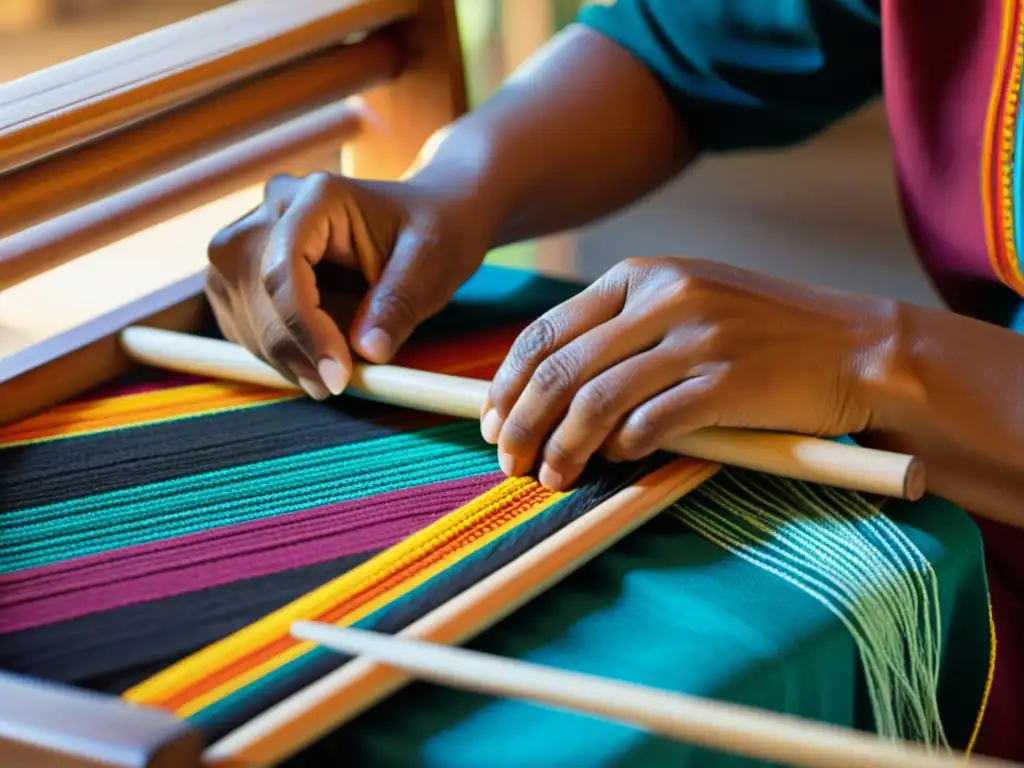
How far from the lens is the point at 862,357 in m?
0.70

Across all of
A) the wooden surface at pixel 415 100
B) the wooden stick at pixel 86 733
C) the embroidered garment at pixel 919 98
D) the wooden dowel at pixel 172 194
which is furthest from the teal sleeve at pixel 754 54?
the wooden stick at pixel 86 733

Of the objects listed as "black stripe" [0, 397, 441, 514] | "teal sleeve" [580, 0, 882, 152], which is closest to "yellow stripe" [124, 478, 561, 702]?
"black stripe" [0, 397, 441, 514]

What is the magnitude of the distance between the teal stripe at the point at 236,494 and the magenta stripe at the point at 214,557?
1 cm

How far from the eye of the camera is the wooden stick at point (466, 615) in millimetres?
487

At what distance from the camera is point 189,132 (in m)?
0.95

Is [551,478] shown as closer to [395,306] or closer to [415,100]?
[395,306]

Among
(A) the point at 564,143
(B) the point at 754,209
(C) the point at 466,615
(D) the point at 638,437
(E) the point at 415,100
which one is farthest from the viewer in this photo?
(B) the point at 754,209

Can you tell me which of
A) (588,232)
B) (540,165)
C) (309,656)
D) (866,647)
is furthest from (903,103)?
(588,232)

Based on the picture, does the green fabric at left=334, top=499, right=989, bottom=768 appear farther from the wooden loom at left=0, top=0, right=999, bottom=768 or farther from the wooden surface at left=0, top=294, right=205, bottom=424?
the wooden surface at left=0, top=294, right=205, bottom=424

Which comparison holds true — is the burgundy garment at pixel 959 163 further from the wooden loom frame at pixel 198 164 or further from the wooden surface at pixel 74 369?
the wooden surface at pixel 74 369

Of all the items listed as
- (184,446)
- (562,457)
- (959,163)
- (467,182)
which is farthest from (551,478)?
(959,163)

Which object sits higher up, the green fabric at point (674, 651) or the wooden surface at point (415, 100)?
the wooden surface at point (415, 100)

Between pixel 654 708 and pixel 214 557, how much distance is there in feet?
0.90

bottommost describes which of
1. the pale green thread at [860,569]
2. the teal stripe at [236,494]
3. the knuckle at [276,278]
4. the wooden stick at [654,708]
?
the pale green thread at [860,569]
